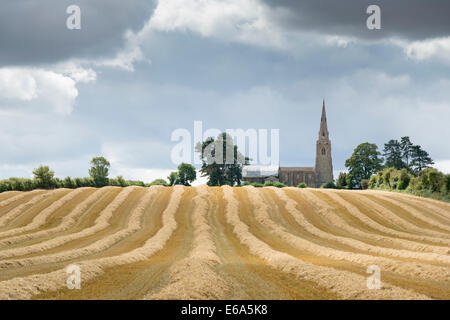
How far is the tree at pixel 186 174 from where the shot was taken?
11856 cm

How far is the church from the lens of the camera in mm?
150000

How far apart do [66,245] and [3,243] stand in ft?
13.8

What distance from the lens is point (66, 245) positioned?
94.0 feet

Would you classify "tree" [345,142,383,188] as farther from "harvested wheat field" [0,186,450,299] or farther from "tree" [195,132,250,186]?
"harvested wheat field" [0,186,450,299]

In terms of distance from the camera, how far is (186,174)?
119438 millimetres

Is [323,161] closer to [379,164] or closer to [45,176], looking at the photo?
[379,164]

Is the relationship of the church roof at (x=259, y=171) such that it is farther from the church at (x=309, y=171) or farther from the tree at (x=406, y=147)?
the tree at (x=406, y=147)

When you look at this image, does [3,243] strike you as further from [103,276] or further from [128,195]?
[128,195]

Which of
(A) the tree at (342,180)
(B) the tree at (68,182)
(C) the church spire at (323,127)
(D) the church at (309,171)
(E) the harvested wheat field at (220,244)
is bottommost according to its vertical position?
(E) the harvested wheat field at (220,244)

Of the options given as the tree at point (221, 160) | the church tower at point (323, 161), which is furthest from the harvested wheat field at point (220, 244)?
the church tower at point (323, 161)

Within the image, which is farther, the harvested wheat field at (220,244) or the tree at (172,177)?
the tree at (172,177)
